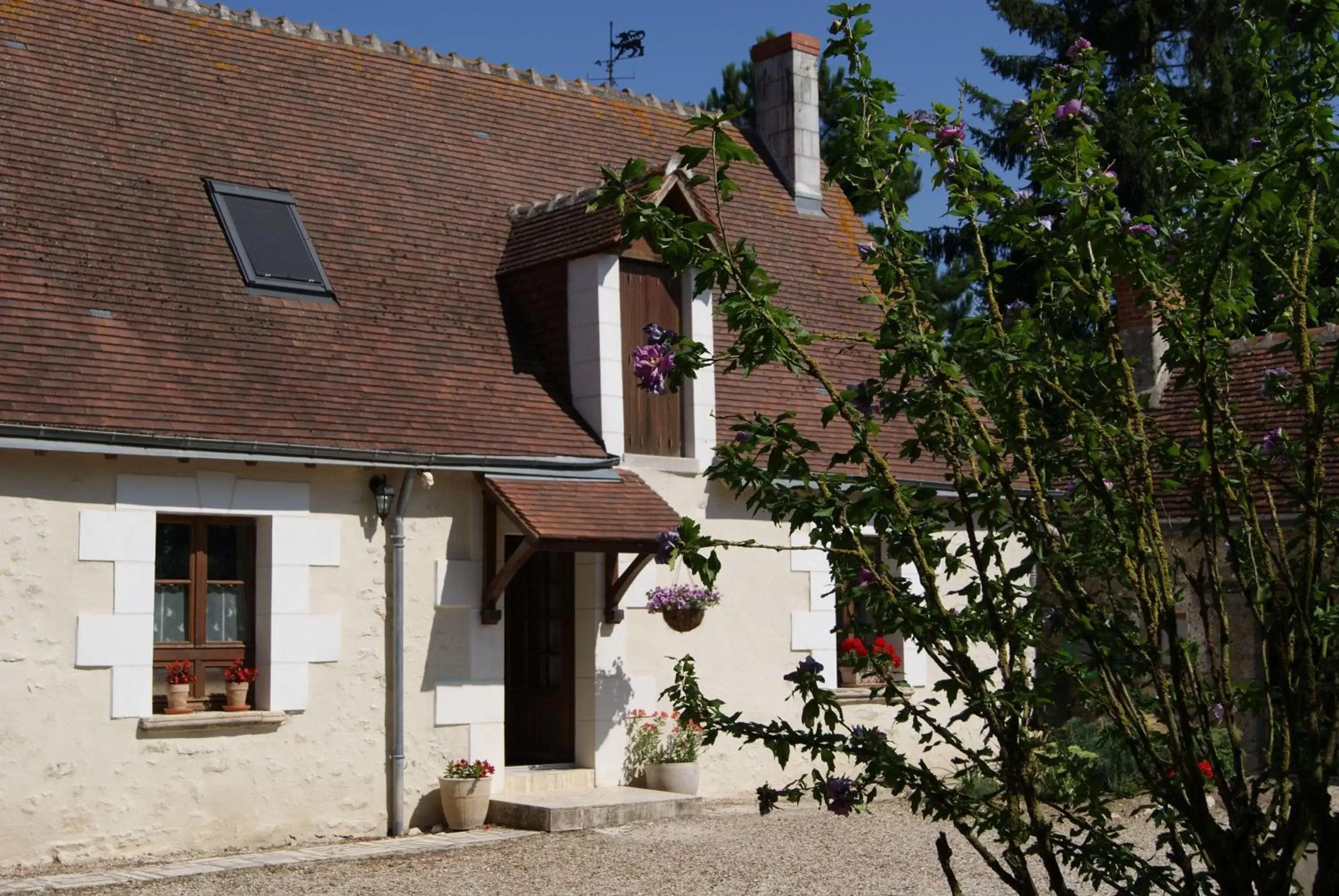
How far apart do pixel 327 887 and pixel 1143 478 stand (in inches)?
237

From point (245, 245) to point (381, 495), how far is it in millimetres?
2047

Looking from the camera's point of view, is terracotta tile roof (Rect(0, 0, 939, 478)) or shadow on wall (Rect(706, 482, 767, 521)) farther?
shadow on wall (Rect(706, 482, 767, 521))

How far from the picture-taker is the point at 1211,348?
3.88 meters

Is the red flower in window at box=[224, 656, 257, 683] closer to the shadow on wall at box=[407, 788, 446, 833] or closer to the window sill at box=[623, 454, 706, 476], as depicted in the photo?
the shadow on wall at box=[407, 788, 446, 833]

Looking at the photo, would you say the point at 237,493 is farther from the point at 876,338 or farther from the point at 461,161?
the point at 876,338

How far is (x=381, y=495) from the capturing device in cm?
1064

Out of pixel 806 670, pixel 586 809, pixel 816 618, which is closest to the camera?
pixel 806 670

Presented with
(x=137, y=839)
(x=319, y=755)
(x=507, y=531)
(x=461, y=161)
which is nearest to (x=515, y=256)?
(x=461, y=161)

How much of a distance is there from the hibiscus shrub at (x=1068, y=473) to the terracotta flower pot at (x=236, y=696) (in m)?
6.52

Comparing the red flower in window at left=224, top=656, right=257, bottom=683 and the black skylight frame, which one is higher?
the black skylight frame

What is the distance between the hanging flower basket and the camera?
1157 centimetres

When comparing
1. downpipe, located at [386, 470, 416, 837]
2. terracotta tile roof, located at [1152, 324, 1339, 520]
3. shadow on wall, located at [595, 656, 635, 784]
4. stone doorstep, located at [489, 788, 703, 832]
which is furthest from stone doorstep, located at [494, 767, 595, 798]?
terracotta tile roof, located at [1152, 324, 1339, 520]

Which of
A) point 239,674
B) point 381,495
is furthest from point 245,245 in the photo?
point 239,674

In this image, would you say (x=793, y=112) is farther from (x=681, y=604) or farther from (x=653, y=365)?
(x=653, y=365)
